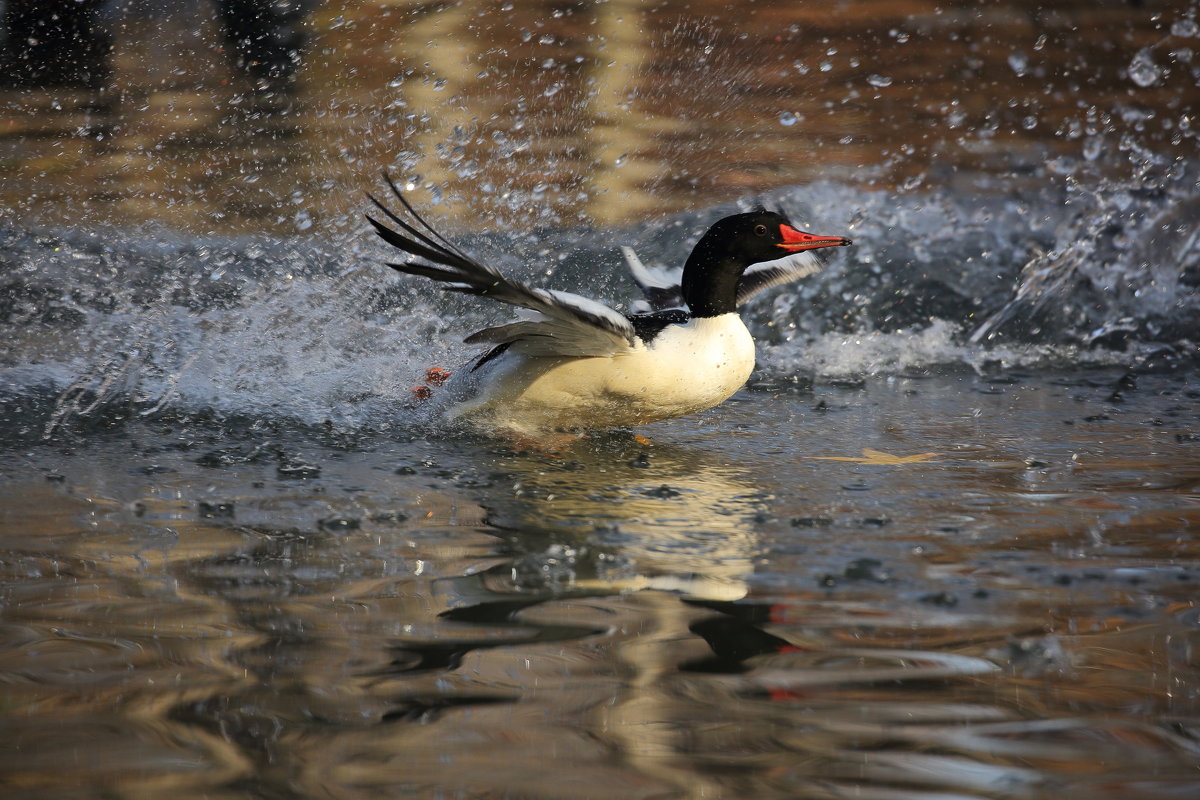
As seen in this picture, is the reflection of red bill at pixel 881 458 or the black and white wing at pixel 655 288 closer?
the reflection of red bill at pixel 881 458

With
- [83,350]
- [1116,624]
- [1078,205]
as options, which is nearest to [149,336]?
[83,350]

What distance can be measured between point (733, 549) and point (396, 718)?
1274mm

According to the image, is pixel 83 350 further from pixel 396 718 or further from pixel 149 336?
pixel 396 718

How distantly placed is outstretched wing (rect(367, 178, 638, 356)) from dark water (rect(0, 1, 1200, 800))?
16.5 inches

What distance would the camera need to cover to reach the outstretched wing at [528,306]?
11.9 ft

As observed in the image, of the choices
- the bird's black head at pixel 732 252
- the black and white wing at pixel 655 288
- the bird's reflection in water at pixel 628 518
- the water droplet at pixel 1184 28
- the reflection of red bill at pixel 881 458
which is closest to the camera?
the bird's reflection in water at pixel 628 518

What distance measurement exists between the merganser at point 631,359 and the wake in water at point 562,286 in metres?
0.46

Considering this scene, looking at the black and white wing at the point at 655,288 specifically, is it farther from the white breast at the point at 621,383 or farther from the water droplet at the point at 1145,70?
the water droplet at the point at 1145,70

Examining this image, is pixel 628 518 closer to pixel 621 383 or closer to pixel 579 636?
pixel 621 383

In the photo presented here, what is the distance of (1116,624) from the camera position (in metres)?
2.60

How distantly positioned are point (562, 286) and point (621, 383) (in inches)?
145

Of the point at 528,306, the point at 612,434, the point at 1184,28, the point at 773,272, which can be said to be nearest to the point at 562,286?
the point at 773,272

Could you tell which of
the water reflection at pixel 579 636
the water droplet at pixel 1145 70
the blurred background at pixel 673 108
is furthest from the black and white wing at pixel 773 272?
the water droplet at pixel 1145 70

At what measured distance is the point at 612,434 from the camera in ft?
15.9
